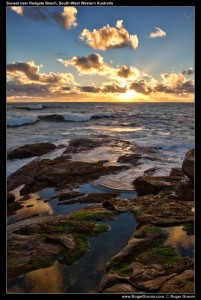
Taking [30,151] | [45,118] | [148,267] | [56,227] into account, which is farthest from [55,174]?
[45,118]

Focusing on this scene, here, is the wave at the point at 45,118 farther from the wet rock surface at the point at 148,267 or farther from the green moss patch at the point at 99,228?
the wet rock surface at the point at 148,267

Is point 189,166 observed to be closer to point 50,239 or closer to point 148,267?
point 148,267

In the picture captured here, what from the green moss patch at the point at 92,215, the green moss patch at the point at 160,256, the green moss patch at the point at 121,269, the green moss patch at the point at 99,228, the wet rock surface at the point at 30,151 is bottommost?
the green moss patch at the point at 121,269

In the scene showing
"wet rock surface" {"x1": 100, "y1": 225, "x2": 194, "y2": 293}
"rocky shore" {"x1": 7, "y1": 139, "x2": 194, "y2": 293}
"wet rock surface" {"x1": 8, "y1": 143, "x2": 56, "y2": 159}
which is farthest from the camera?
"wet rock surface" {"x1": 8, "y1": 143, "x2": 56, "y2": 159}

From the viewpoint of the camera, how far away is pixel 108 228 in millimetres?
9672

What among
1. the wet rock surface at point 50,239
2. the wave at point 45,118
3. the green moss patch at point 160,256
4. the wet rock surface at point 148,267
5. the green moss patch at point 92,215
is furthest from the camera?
the wave at point 45,118

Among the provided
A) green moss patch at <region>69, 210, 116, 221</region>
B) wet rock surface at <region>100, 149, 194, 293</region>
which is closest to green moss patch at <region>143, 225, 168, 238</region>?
wet rock surface at <region>100, 149, 194, 293</region>

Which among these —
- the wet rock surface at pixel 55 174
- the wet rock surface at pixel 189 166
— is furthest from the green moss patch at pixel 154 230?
the wet rock surface at pixel 55 174

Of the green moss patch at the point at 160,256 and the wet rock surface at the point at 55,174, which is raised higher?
the wet rock surface at the point at 55,174

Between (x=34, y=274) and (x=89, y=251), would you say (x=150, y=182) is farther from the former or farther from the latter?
(x=34, y=274)

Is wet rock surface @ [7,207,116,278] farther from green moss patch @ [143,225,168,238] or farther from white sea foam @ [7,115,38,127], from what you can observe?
white sea foam @ [7,115,38,127]

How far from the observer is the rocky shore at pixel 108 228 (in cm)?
698

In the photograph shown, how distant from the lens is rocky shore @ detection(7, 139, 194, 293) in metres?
6.98

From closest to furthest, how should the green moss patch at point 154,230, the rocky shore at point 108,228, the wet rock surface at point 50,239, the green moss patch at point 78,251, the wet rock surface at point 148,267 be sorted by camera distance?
the wet rock surface at point 148,267, the rocky shore at point 108,228, the wet rock surface at point 50,239, the green moss patch at point 78,251, the green moss patch at point 154,230
